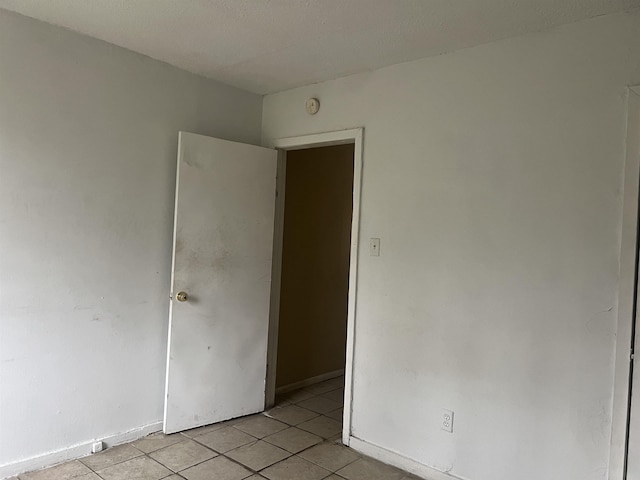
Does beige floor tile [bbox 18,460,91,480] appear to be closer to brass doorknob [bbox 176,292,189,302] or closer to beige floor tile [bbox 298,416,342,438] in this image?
brass doorknob [bbox 176,292,189,302]

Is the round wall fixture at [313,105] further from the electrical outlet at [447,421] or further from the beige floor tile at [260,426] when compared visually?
the beige floor tile at [260,426]

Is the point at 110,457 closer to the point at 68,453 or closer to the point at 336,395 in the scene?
the point at 68,453

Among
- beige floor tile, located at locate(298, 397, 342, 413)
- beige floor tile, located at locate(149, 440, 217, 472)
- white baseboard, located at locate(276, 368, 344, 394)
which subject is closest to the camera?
beige floor tile, located at locate(149, 440, 217, 472)

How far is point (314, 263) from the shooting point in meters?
4.25

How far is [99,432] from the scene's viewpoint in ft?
8.94

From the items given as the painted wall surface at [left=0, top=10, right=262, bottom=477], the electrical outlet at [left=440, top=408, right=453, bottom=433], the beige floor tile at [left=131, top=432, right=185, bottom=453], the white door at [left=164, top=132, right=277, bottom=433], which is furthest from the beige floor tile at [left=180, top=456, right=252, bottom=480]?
the electrical outlet at [left=440, top=408, right=453, bottom=433]

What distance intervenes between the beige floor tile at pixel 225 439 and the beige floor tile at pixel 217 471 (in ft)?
0.53

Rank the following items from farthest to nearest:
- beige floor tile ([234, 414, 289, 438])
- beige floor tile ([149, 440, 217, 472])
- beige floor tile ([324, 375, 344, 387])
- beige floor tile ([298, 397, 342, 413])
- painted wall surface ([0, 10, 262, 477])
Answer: beige floor tile ([324, 375, 344, 387]) < beige floor tile ([298, 397, 342, 413]) < beige floor tile ([234, 414, 289, 438]) < beige floor tile ([149, 440, 217, 472]) < painted wall surface ([0, 10, 262, 477])

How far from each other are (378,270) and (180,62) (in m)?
1.78

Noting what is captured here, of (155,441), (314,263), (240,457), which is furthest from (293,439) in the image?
(314,263)

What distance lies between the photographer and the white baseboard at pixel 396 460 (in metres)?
2.53

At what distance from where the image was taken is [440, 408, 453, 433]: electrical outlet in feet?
8.18

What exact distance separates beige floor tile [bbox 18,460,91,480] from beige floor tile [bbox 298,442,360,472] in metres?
1.19

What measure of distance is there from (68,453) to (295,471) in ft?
4.13
